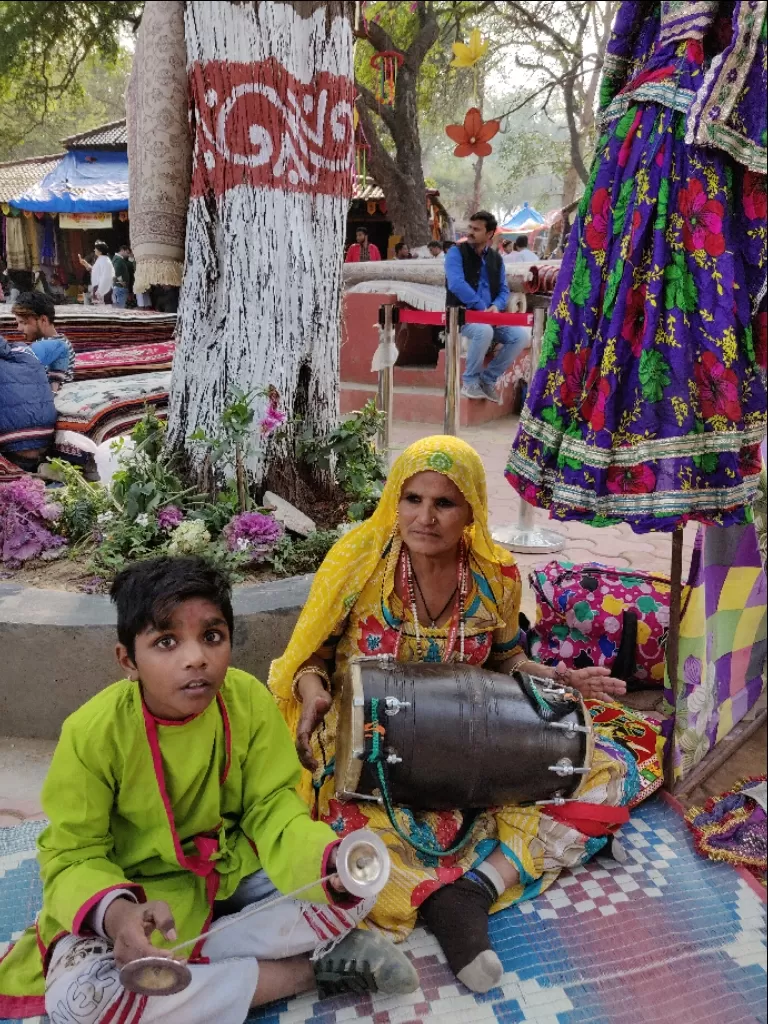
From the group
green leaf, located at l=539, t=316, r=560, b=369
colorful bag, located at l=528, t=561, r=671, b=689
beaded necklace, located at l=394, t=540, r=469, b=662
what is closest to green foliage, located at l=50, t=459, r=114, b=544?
beaded necklace, located at l=394, t=540, r=469, b=662

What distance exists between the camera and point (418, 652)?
7.67 feet

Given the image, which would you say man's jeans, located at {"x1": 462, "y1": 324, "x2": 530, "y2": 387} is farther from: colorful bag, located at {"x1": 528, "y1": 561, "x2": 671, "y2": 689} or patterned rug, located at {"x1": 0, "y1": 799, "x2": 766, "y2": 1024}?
patterned rug, located at {"x1": 0, "y1": 799, "x2": 766, "y2": 1024}

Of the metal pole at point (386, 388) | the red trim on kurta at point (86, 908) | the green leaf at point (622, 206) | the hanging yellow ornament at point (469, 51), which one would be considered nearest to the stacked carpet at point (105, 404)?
the metal pole at point (386, 388)

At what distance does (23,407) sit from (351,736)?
402 centimetres

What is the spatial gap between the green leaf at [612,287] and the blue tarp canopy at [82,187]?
583 inches

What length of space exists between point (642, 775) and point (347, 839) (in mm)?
1329

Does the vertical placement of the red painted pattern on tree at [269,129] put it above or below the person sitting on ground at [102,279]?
above

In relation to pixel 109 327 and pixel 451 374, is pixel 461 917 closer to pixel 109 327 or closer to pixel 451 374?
pixel 451 374

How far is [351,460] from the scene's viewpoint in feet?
12.2

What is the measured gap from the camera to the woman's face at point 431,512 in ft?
7.14

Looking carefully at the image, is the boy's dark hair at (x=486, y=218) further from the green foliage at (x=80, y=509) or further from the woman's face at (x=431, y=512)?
the woman's face at (x=431, y=512)

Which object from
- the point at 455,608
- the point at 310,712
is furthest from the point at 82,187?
the point at 310,712

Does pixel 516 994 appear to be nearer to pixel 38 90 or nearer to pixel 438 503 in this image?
pixel 438 503

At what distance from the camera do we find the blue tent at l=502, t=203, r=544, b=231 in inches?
1061
